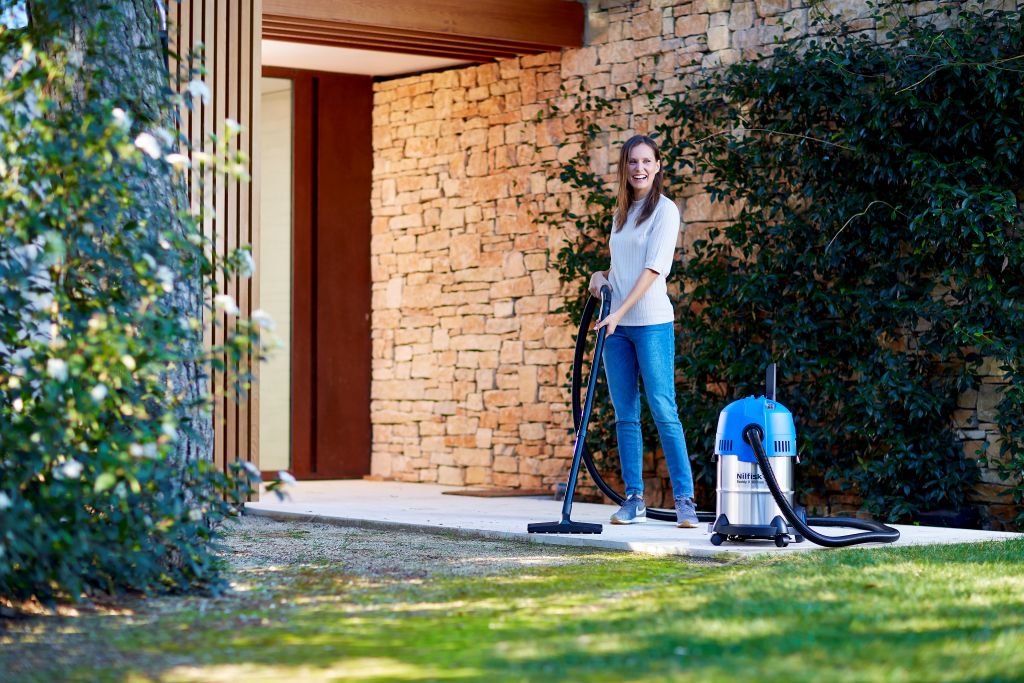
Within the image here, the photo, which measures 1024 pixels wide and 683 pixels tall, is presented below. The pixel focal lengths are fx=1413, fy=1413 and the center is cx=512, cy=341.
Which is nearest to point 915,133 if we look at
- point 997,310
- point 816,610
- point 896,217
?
point 896,217

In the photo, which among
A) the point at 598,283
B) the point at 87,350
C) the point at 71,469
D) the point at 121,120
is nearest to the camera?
the point at 71,469

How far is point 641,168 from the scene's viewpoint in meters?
5.34

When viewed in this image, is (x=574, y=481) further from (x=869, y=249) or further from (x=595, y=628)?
(x=869, y=249)

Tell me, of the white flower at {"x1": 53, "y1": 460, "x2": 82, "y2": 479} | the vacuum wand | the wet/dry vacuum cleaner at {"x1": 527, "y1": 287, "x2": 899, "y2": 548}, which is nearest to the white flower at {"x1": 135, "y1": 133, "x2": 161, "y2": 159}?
the white flower at {"x1": 53, "y1": 460, "x2": 82, "y2": 479}

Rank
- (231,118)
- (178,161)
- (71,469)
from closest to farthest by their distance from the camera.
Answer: (71,469), (178,161), (231,118)

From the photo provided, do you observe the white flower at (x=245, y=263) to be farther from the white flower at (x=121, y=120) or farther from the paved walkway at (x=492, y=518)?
the paved walkway at (x=492, y=518)

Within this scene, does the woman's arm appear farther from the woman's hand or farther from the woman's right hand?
the woman's right hand

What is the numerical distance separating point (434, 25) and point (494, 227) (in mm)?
1409

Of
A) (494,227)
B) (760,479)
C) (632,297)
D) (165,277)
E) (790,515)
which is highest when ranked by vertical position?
(494,227)

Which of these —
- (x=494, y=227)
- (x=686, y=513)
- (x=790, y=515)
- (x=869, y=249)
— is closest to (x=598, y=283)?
(x=686, y=513)

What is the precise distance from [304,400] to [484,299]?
1377 mm

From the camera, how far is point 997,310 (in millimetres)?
5984

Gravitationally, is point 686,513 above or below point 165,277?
below

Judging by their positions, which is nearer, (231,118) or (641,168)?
(641,168)
